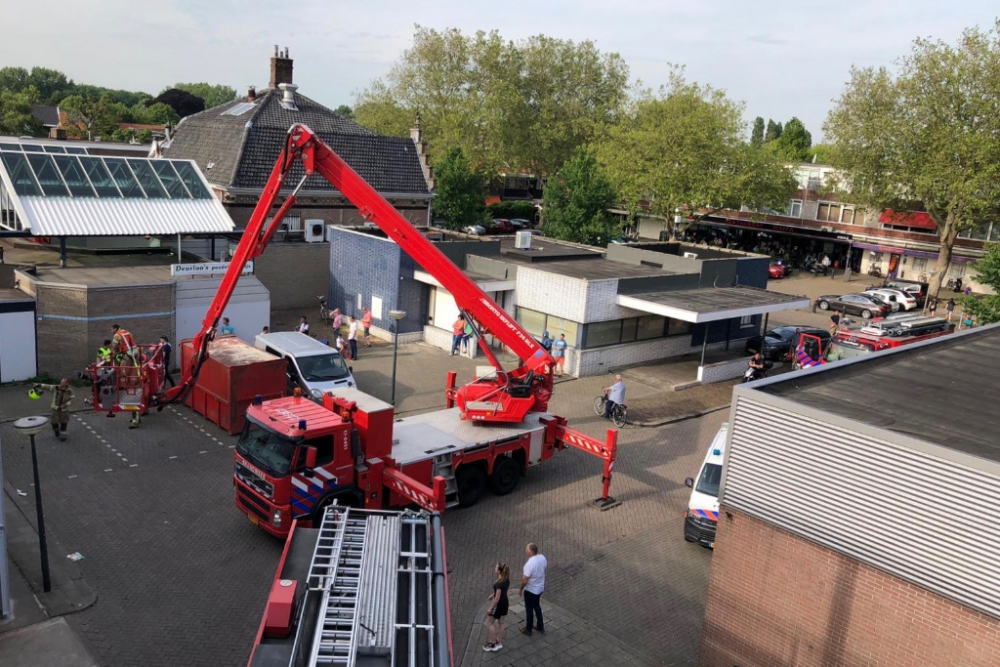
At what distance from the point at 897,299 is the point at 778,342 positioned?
1504cm

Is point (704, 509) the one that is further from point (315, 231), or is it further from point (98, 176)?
point (315, 231)

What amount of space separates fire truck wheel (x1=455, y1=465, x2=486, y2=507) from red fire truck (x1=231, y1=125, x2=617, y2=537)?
21 millimetres

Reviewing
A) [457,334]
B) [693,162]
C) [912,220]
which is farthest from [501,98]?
[457,334]

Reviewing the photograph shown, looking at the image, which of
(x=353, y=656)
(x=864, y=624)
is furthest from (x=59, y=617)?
(x=864, y=624)

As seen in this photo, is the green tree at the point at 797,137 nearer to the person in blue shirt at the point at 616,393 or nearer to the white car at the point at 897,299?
the white car at the point at 897,299

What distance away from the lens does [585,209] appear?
4072 cm

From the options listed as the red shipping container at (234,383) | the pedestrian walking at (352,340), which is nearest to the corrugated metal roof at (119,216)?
the pedestrian walking at (352,340)

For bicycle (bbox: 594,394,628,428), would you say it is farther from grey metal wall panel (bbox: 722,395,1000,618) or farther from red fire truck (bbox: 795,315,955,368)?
grey metal wall panel (bbox: 722,395,1000,618)

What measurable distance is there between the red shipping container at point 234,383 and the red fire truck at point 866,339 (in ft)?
56.5

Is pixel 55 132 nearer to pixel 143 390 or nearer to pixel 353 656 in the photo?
A: pixel 143 390

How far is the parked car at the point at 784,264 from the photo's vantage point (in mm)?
50078

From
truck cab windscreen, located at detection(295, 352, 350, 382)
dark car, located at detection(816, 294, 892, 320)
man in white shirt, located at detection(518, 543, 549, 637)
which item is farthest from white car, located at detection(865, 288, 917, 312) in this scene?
man in white shirt, located at detection(518, 543, 549, 637)

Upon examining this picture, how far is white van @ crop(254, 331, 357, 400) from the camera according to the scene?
62.5ft

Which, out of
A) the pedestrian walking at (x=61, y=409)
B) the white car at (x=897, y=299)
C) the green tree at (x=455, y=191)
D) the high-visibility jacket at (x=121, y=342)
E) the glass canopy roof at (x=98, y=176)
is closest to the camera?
the pedestrian walking at (x=61, y=409)
